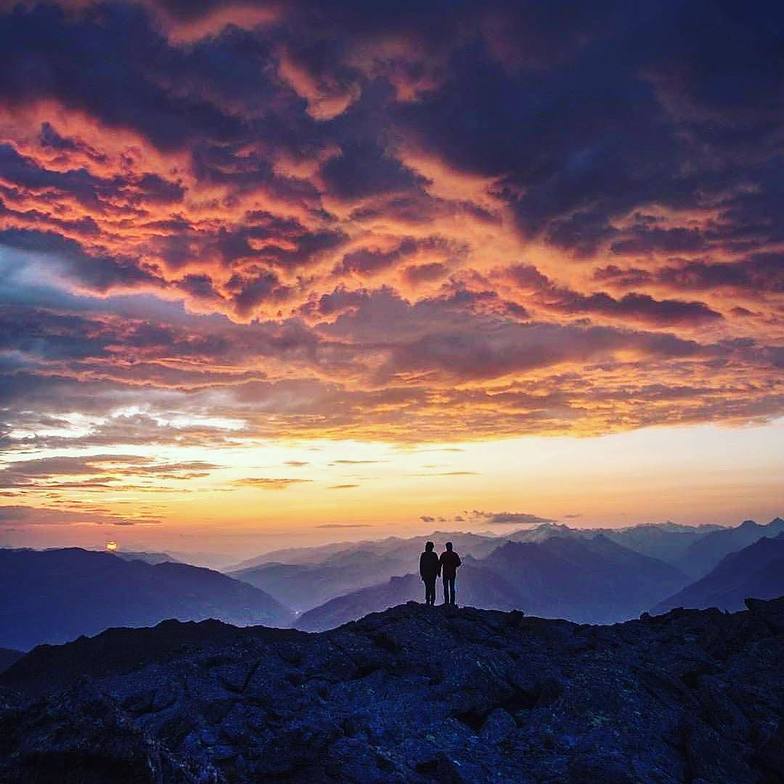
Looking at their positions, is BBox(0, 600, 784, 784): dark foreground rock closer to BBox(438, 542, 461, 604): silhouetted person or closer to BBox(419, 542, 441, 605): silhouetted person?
BBox(419, 542, 441, 605): silhouetted person

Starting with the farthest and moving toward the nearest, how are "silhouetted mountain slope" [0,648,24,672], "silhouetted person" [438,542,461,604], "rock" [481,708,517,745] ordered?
"silhouetted mountain slope" [0,648,24,672], "silhouetted person" [438,542,461,604], "rock" [481,708,517,745]

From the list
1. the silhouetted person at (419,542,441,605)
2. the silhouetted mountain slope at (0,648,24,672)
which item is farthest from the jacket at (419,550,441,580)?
the silhouetted mountain slope at (0,648,24,672)

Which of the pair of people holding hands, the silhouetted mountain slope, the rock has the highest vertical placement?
the pair of people holding hands

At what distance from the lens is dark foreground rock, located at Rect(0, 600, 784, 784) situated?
13523mm

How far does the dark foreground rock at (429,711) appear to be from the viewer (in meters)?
13.5

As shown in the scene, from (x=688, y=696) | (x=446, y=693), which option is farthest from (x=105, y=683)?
(x=688, y=696)

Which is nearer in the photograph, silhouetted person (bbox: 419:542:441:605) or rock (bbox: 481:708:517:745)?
rock (bbox: 481:708:517:745)

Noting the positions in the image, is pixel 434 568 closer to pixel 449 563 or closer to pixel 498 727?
pixel 449 563

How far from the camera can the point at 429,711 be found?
22.4 metres

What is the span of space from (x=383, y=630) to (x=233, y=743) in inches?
470

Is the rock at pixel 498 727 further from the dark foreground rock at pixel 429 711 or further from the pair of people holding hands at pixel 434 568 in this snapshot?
the pair of people holding hands at pixel 434 568

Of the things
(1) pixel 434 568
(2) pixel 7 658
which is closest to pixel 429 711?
(1) pixel 434 568

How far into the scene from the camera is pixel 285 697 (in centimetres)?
2473

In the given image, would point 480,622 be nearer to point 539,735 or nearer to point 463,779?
point 539,735
